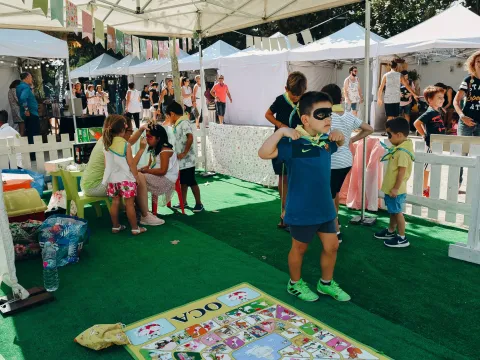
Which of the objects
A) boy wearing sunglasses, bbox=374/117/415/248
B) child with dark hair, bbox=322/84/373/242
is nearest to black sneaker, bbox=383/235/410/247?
boy wearing sunglasses, bbox=374/117/415/248

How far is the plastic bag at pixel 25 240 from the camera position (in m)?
4.39

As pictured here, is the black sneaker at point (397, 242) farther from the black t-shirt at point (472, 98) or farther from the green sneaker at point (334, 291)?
the black t-shirt at point (472, 98)

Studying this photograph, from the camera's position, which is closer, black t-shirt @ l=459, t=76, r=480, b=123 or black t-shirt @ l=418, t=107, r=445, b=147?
black t-shirt @ l=459, t=76, r=480, b=123

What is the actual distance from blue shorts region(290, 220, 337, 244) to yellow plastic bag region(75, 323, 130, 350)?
1450 mm

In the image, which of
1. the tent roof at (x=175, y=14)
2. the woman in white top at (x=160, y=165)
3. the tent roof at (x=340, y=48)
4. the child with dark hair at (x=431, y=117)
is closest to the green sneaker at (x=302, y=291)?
the woman in white top at (x=160, y=165)

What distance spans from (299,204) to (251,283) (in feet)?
3.33

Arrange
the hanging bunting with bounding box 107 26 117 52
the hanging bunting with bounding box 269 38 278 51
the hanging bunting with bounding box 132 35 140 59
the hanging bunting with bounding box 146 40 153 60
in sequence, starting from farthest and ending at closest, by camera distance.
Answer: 1. the hanging bunting with bounding box 269 38 278 51
2. the hanging bunting with bounding box 146 40 153 60
3. the hanging bunting with bounding box 132 35 140 59
4. the hanging bunting with bounding box 107 26 117 52

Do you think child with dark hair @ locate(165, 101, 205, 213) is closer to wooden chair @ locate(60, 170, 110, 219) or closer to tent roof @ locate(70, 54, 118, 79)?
wooden chair @ locate(60, 170, 110, 219)

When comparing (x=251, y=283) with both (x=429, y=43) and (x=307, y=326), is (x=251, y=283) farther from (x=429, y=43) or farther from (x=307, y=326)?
(x=429, y=43)

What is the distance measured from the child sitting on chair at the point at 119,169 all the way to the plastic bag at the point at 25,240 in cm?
90

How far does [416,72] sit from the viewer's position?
53.3ft

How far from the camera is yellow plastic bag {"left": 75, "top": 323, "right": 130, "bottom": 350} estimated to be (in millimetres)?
2805

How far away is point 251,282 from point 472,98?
4.07 m

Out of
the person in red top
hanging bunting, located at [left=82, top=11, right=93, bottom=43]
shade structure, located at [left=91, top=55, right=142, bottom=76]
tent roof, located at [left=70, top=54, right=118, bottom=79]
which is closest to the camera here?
hanging bunting, located at [left=82, top=11, right=93, bottom=43]
